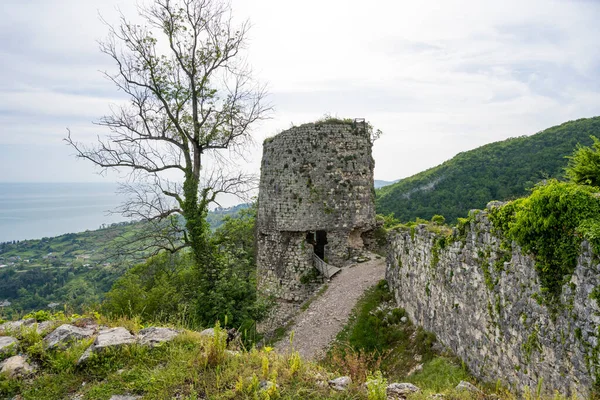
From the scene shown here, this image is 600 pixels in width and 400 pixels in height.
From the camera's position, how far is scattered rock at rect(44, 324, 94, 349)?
5551mm

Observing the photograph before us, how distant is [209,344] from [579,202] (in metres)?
5.07

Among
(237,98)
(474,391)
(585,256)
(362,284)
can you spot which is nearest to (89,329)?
(474,391)

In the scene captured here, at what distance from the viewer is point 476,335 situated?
6914 mm

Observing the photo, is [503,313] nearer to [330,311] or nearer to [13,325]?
[330,311]

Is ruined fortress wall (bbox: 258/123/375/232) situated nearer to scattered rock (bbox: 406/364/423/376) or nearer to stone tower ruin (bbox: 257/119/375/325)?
stone tower ruin (bbox: 257/119/375/325)

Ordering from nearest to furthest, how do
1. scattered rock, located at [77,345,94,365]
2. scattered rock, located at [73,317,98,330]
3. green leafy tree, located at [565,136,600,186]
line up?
1. scattered rock, located at [77,345,94,365]
2. scattered rock, located at [73,317,98,330]
3. green leafy tree, located at [565,136,600,186]

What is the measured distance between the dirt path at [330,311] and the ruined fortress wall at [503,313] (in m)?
2.97

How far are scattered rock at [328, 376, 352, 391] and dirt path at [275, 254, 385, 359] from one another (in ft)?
18.9

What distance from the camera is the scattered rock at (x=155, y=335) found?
5560mm

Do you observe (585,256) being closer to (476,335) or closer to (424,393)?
(424,393)

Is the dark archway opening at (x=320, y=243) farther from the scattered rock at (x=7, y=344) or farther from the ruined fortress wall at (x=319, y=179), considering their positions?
the scattered rock at (x=7, y=344)

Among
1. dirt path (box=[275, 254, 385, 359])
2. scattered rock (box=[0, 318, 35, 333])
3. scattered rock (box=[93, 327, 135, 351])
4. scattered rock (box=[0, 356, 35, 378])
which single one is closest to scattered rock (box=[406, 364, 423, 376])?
dirt path (box=[275, 254, 385, 359])

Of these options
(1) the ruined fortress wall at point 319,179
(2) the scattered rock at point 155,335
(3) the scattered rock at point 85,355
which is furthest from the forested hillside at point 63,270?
(3) the scattered rock at point 85,355

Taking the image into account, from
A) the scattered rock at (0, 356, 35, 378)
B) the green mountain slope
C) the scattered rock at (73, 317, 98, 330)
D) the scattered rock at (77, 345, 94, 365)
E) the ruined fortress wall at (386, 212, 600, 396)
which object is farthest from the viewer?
the green mountain slope
